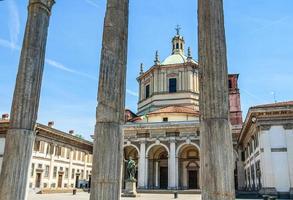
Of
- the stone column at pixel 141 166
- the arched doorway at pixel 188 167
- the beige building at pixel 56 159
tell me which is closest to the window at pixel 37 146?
the beige building at pixel 56 159

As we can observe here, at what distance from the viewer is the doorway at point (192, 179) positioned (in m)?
38.5

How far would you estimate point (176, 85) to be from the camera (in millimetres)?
43562

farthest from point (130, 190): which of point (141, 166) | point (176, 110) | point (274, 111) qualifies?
point (176, 110)

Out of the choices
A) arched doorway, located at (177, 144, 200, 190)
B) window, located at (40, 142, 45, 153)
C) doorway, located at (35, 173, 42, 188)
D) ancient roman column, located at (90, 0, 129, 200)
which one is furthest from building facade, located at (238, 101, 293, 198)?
doorway, located at (35, 173, 42, 188)

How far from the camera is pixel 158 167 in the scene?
40250 millimetres

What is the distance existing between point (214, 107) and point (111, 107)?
2663 mm

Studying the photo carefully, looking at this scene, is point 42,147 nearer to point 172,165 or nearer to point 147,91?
point 172,165

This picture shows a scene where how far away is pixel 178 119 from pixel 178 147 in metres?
3.39

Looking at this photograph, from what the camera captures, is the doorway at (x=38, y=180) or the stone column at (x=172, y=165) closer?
the doorway at (x=38, y=180)

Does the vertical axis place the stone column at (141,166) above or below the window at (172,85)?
below

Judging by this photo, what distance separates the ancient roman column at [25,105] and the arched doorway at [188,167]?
1158 inches

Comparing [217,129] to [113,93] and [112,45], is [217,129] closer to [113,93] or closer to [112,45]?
[113,93]

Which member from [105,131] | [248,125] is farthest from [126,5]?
[248,125]

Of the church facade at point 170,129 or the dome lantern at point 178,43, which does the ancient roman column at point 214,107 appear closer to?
the church facade at point 170,129
